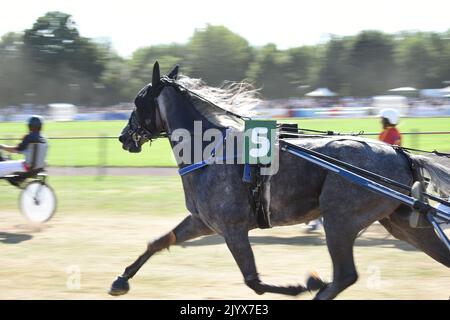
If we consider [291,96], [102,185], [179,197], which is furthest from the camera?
[291,96]

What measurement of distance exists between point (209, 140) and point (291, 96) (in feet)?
280

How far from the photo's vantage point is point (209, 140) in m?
5.54

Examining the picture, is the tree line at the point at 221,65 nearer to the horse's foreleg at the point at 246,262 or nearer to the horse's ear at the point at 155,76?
the horse's ear at the point at 155,76

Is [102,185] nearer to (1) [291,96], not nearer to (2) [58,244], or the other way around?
(2) [58,244]

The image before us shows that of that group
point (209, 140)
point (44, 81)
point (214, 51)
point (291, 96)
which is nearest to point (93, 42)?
point (44, 81)

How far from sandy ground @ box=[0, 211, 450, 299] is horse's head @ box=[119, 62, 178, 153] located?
138 centimetres

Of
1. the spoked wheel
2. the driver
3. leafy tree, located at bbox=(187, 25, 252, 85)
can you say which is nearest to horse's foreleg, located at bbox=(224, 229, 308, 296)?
the spoked wheel

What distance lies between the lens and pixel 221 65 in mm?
94625

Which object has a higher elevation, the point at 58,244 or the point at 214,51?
the point at 214,51

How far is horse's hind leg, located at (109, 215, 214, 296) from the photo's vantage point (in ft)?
18.7

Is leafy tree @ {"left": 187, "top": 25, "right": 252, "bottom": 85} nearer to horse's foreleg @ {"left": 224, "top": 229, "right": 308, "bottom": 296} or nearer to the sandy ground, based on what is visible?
the sandy ground

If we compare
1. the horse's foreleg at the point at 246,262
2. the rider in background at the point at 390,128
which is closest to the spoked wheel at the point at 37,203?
the rider in background at the point at 390,128

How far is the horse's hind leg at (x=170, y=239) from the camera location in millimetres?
5703

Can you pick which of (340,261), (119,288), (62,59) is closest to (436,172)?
(340,261)
